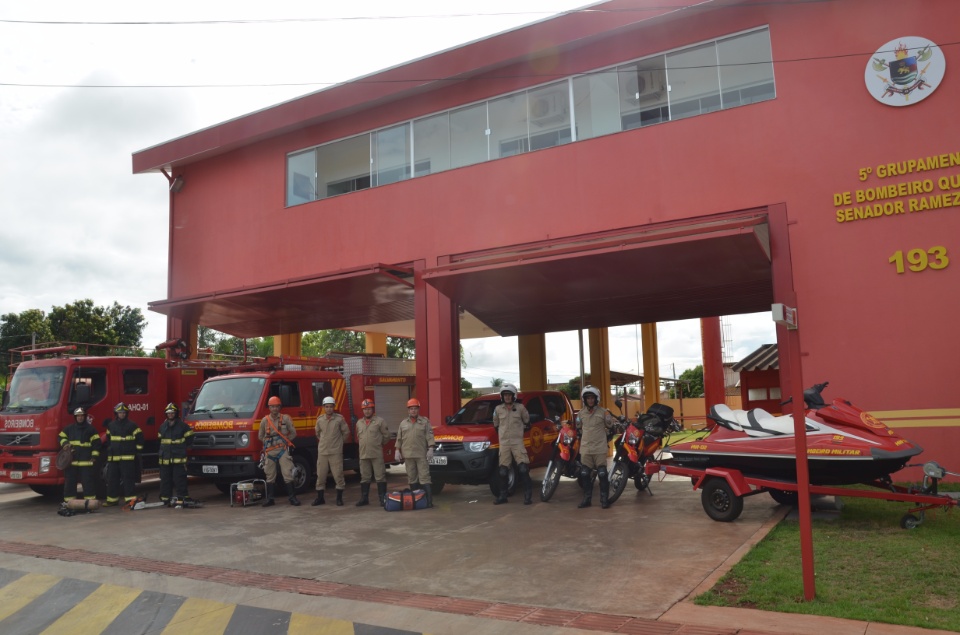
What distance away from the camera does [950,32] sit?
10.6 meters

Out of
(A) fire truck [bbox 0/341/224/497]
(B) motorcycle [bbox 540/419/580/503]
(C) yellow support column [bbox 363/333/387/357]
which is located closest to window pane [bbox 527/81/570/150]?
(B) motorcycle [bbox 540/419/580/503]

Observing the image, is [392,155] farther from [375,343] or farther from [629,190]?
[375,343]

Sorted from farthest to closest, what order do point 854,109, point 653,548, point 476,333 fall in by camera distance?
point 476,333
point 854,109
point 653,548

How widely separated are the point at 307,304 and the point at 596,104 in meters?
8.41

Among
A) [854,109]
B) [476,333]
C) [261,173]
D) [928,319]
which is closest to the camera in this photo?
[928,319]

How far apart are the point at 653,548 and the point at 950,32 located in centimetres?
913

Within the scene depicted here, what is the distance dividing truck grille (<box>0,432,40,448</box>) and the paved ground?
1154 mm

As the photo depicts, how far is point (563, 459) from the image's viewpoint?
10719 mm

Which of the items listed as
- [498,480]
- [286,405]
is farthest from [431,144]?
[498,480]

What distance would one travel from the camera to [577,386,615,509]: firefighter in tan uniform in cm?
1016

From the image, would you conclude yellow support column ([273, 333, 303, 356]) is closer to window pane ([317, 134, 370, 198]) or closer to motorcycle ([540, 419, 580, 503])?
window pane ([317, 134, 370, 198])

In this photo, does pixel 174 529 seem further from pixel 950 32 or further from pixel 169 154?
pixel 950 32

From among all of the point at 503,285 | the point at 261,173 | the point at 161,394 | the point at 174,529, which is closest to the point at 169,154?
the point at 261,173

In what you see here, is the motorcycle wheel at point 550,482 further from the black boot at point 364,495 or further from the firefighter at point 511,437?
the black boot at point 364,495
